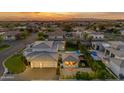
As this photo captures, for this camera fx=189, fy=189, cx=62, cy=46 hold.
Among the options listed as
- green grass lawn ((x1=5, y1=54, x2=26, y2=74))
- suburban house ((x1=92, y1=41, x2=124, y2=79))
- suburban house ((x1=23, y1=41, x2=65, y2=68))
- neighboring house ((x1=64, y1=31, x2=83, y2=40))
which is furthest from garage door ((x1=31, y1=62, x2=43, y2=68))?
suburban house ((x1=92, y1=41, x2=124, y2=79))

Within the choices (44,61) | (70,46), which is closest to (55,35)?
(70,46)

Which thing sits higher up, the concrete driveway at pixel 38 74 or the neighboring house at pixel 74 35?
the neighboring house at pixel 74 35

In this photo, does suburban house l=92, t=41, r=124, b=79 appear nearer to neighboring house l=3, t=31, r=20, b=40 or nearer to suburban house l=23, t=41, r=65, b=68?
suburban house l=23, t=41, r=65, b=68

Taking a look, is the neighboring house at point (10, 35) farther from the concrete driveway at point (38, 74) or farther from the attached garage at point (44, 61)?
the concrete driveway at point (38, 74)

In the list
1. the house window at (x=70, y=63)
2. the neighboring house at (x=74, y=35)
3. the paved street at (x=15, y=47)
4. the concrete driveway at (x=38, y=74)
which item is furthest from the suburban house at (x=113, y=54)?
the paved street at (x=15, y=47)

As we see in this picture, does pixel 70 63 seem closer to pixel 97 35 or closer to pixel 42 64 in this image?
pixel 42 64
